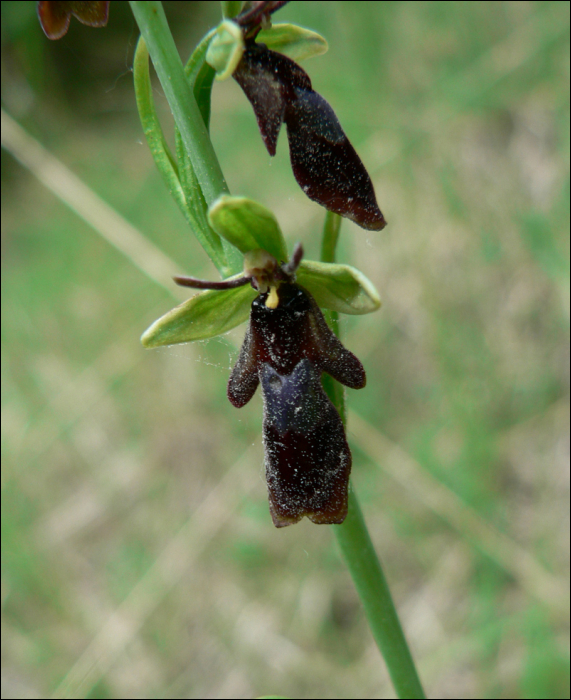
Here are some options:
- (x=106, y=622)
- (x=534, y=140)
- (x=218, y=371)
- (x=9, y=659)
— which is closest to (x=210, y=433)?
(x=218, y=371)

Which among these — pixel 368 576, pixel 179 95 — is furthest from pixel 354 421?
pixel 179 95

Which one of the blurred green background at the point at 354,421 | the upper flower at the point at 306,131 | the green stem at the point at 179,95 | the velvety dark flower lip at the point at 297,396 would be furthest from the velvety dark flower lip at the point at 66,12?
the blurred green background at the point at 354,421

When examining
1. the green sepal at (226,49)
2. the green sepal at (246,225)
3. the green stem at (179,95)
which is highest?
the green sepal at (226,49)

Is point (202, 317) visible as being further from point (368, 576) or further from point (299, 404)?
point (368, 576)

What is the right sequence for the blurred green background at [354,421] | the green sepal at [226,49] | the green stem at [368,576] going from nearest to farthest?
1. the green sepal at [226,49]
2. the green stem at [368,576]
3. the blurred green background at [354,421]

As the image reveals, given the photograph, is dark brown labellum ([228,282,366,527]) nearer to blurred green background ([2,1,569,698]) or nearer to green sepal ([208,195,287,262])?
green sepal ([208,195,287,262])

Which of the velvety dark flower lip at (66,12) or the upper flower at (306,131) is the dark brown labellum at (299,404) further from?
the velvety dark flower lip at (66,12)

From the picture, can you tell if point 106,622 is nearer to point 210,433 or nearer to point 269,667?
point 269,667

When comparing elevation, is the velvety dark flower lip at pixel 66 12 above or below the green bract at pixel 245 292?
above
